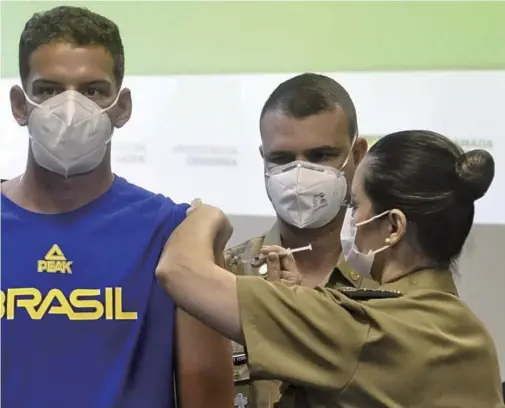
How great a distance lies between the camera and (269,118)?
5.51 ft

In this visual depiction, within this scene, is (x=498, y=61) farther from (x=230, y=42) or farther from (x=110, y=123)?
(x=110, y=123)

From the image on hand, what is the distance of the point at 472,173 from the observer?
1142 millimetres

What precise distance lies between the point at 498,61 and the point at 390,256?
1252 millimetres

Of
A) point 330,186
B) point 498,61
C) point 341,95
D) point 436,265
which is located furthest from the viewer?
point 498,61

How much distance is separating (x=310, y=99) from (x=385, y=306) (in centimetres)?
72

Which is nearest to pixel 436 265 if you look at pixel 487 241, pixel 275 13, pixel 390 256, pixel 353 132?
pixel 390 256

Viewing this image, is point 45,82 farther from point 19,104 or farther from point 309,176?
point 309,176

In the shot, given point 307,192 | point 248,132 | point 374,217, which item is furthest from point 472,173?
point 248,132

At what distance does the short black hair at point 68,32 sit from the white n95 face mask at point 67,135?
0.08 meters

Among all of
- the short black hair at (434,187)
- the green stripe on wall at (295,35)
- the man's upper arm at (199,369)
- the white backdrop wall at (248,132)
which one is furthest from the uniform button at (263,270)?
the green stripe on wall at (295,35)

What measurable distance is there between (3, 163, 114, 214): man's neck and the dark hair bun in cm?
63

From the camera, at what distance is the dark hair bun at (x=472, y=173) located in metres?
1.14

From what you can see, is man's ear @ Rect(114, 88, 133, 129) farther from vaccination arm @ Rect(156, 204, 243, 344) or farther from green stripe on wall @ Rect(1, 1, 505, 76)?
green stripe on wall @ Rect(1, 1, 505, 76)

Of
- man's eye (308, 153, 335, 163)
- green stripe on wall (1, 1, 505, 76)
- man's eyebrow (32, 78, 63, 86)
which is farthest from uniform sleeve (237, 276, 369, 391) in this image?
green stripe on wall (1, 1, 505, 76)
